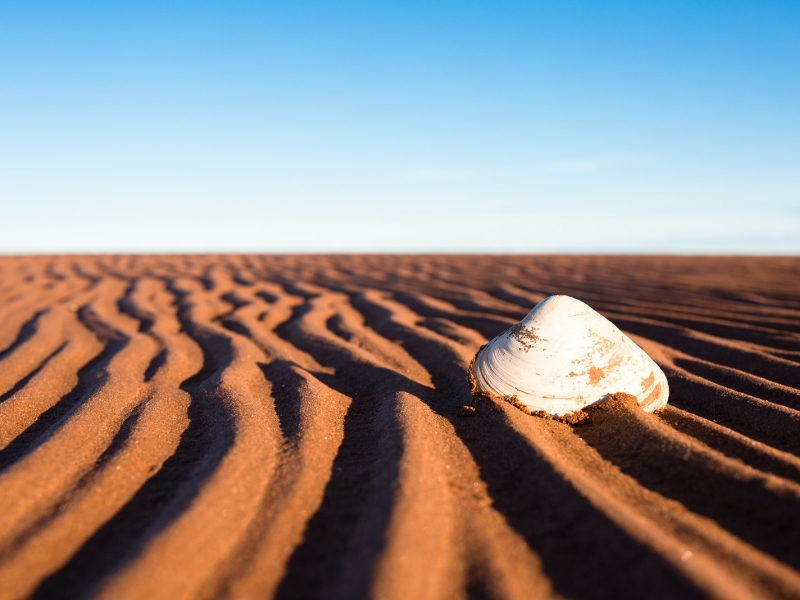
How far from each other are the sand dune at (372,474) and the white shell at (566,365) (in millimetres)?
108

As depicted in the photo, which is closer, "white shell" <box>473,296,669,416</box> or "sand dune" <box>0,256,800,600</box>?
"sand dune" <box>0,256,800,600</box>

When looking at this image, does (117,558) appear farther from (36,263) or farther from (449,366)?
(36,263)

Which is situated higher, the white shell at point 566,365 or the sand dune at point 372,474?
the white shell at point 566,365

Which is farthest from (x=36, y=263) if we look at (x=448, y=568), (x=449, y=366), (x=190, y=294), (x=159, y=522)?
(x=448, y=568)

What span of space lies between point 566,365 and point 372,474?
1051mm

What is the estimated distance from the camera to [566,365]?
8.60ft

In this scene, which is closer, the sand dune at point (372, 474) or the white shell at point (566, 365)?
the sand dune at point (372, 474)

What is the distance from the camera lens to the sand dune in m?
1.54

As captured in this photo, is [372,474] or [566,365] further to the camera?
[566,365]

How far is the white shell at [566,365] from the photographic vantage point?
2598mm

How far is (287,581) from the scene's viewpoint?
155 centimetres

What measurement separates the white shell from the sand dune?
0.35 feet

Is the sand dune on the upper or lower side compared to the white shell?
lower

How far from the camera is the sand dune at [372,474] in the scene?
154 cm
